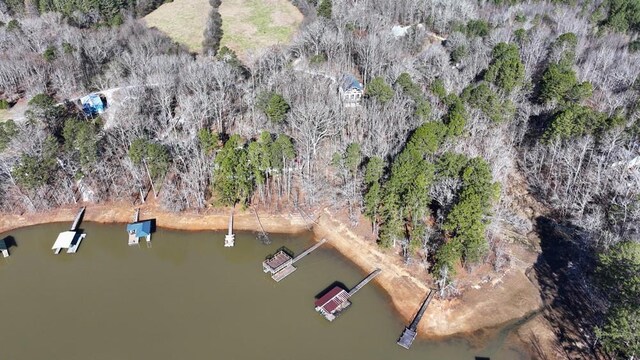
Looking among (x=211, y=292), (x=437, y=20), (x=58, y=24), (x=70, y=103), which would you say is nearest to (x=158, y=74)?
(x=70, y=103)

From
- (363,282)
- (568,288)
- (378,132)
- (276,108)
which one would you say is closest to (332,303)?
(363,282)

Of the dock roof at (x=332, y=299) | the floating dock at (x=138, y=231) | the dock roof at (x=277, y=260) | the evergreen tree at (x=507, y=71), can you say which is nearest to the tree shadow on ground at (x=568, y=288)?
the dock roof at (x=332, y=299)

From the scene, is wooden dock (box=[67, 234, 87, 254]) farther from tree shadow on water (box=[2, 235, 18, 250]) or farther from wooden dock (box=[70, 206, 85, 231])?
tree shadow on water (box=[2, 235, 18, 250])

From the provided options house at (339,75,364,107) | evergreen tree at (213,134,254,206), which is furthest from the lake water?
house at (339,75,364,107)

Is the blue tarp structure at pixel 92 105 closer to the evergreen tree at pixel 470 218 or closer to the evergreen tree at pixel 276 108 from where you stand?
the evergreen tree at pixel 276 108

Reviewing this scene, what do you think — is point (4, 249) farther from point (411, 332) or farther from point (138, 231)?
point (411, 332)

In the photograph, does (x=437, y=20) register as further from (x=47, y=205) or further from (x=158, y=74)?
(x=47, y=205)
